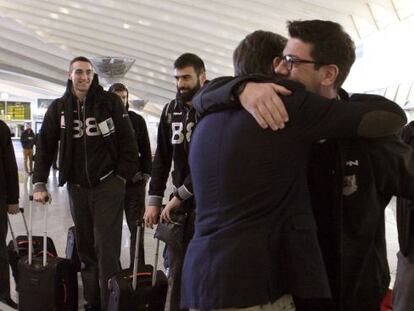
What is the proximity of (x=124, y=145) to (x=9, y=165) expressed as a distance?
866 mm

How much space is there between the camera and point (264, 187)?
4.21 feet

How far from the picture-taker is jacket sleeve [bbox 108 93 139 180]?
144 inches

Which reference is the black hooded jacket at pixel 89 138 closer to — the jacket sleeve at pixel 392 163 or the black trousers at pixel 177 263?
the black trousers at pixel 177 263

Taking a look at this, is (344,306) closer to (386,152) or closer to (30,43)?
(386,152)

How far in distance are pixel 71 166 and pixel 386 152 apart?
263 cm

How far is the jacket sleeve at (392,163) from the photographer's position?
145 centimetres

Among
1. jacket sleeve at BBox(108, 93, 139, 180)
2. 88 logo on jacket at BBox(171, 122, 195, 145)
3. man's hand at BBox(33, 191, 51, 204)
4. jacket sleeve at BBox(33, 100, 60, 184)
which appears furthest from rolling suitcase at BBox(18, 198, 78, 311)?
88 logo on jacket at BBox(171, 122, 195, 145)

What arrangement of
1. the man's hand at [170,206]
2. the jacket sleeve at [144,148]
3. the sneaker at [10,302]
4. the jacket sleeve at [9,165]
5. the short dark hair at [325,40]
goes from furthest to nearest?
the jacket sleeve at [144,148] → the jacket sleeve at [9,165] → the sneaker at [10,302] → the man's hand at [170,206] → the short dark hair at [325,40]

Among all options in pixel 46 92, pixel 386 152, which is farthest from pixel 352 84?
pixel 46 92

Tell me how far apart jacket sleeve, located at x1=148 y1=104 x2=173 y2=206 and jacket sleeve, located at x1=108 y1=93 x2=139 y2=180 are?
41cm

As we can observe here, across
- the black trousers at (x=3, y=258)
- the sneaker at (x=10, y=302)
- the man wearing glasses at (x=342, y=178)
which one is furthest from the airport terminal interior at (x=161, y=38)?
the man wearing glasses at (x=342, y=178)

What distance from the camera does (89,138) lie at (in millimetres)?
3605

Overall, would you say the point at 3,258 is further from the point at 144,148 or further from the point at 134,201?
the point at 144,148

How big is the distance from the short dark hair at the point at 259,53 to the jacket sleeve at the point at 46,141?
2.47 metres
